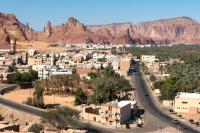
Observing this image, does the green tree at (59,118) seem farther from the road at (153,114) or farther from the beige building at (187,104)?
the beige building at (187,104)

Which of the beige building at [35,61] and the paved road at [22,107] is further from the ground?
the beige building at [35,61]

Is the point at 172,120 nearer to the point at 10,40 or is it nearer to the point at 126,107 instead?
the point at 126,107

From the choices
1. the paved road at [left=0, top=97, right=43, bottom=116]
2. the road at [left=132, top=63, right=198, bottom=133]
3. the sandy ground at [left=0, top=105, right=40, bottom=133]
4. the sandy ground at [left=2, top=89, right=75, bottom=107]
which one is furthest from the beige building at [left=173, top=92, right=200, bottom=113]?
the sandy ground at [left=0, top=105, right=40, bottom=133]

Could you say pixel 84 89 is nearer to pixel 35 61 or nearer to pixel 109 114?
pixel 109 114

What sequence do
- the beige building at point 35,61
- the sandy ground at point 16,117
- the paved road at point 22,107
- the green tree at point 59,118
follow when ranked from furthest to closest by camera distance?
1. the beige building at point 35,61
2. the paved road at point 22,107
3. the sandy ground at point 16,117
4. the green tree at point 59,118

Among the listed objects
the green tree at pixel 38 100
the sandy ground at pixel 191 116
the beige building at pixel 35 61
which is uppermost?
the beige building at pixel 35 61

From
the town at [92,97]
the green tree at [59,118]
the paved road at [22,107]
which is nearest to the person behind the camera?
the green tree at [59,118]

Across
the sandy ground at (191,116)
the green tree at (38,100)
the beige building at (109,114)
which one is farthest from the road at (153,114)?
the green tree at (38,100)

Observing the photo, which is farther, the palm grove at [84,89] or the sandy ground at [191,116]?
the palm grove at [84,89]
